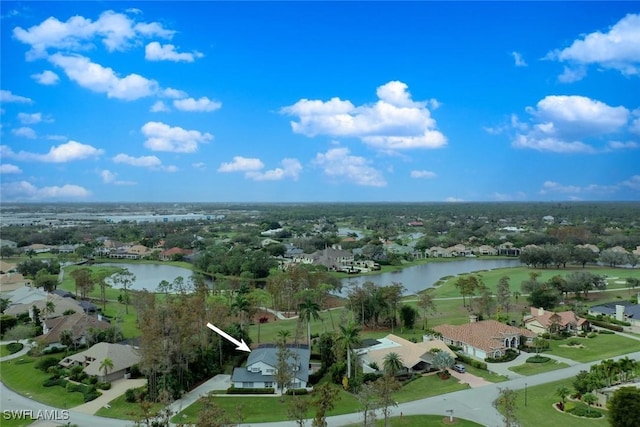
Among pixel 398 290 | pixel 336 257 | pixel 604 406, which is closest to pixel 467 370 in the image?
pixel 604 406

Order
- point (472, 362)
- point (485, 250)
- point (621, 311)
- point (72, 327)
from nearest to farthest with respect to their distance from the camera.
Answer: point (472, 362)
point (72, 327)
point (621, 311)
point (485, 250)

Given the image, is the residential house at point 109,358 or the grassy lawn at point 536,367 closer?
the residential house at point 109,358

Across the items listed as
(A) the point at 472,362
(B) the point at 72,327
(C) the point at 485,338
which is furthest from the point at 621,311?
(B) the point at 72,327

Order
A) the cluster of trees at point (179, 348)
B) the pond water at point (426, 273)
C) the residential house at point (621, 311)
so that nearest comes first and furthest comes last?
the cluster of trees at point (179, 348) → the residential house at point (621, 311) → the pond water at point (426, 273)

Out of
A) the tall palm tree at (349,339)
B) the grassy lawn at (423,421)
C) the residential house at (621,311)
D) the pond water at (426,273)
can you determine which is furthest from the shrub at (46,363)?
the residential house at (621,311)

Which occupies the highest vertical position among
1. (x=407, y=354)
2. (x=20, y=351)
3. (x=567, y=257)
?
(x=567, y=257)

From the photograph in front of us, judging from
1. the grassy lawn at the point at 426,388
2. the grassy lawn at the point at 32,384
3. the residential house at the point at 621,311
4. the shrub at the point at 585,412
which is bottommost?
the grassy lawn at the point at 32,384

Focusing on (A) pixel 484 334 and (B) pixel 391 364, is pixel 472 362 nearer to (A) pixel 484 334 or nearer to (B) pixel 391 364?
(A) pixel 484 334

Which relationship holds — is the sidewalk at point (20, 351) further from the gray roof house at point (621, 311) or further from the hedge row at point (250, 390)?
the gray roof house at point (621, 311)

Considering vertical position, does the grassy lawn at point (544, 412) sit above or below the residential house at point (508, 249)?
below
